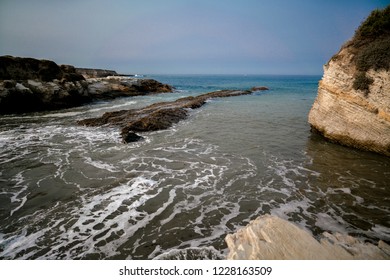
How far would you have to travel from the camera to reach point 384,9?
34.7ft

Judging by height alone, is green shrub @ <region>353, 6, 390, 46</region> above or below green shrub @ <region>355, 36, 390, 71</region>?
above

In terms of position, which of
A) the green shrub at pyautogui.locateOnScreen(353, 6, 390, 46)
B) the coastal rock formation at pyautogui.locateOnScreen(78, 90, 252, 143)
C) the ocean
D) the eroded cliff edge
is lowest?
the ocean

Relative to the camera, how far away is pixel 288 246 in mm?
3570

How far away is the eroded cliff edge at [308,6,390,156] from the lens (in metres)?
9.10

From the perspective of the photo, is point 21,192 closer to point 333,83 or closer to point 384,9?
point 333,83

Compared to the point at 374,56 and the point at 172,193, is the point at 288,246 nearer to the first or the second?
the point at 172,193

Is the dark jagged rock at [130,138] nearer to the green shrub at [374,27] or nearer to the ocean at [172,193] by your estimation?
the ocean at [172,193]

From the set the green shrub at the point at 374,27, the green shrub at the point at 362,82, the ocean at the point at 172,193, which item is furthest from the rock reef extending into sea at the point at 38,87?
the green shrub at the point at 374,27

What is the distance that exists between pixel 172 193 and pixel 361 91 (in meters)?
8.86

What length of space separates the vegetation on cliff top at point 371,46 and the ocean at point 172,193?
3.16 metres

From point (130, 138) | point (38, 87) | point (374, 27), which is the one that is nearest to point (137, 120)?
point (130, 138)

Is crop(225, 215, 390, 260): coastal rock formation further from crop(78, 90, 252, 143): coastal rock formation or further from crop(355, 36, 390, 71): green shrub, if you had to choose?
crop(78, 90, 252, 143): coastal rock formation

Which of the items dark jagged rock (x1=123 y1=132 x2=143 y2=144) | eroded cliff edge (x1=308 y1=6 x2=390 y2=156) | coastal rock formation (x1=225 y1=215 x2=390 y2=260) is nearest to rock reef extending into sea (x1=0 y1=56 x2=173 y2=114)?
dark jagged rock (x1=123 y1=132 x2=143 y2=144)

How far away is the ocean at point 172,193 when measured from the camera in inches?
191
